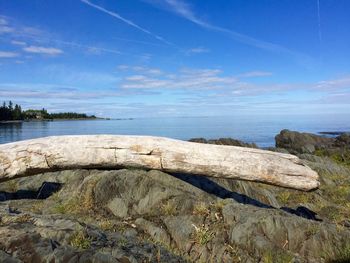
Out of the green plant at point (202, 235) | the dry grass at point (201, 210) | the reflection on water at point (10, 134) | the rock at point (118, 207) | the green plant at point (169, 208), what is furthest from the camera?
the reflection on water at point (10, 134)

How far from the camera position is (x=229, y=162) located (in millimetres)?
10703

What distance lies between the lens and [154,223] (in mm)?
8586

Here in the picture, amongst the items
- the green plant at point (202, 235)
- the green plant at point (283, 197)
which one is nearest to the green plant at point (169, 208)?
the green plant at point (202, 235)

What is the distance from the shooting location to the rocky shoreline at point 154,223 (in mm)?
5246

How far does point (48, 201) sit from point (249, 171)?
593 cm

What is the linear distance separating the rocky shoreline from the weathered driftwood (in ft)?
1.72

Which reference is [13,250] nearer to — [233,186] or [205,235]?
[205,235]

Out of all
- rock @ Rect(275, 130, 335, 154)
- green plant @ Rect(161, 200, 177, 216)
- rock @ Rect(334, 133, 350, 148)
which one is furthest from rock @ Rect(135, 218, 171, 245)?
rock @ Rect(334, 133, 350, 148)

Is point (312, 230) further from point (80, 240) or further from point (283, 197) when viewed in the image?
point (283, 197)

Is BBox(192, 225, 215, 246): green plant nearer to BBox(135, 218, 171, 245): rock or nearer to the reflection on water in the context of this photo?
BBox(135, 218, 171, 245): rock

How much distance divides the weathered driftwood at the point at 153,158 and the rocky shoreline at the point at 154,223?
1.72 ft

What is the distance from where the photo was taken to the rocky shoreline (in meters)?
5.25

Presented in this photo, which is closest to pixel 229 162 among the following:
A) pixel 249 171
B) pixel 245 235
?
pixel 249 171

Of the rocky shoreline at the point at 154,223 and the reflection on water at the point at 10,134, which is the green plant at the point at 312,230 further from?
the reflection on water at the point at 10,134
